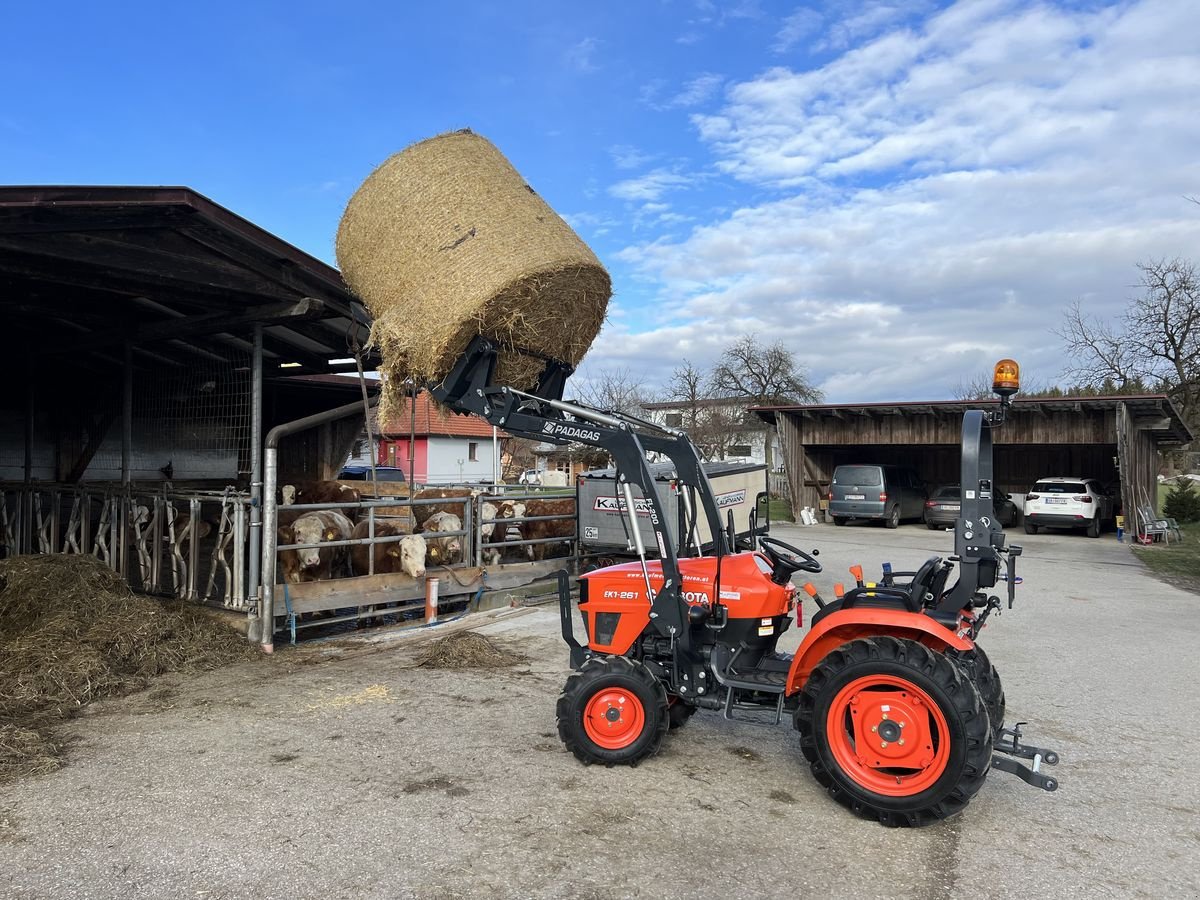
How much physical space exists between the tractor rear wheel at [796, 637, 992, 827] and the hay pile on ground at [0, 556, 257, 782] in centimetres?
408

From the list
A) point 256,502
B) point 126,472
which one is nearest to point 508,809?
point 256,502

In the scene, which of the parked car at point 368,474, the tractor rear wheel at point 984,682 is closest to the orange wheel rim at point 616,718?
the tractor rear wheel at point 984,682

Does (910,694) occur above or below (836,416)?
below

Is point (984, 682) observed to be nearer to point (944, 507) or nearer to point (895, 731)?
point (895, 731)

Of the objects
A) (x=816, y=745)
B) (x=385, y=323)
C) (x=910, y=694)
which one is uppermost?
(x=385, y=323)

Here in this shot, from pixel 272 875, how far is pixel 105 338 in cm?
757

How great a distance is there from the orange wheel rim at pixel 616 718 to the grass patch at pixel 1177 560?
11.0 meters

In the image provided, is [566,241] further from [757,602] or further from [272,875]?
[272,875]

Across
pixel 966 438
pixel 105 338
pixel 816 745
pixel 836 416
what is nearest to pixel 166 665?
pixel 105 338

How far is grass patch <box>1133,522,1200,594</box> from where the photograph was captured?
43.0 ft

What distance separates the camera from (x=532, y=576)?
10.3 meters

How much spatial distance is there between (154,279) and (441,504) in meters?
4.38

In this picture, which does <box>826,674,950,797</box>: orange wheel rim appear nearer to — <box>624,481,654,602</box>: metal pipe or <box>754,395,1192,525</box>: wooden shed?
<box>624,481,654,602</box>: metal pipe

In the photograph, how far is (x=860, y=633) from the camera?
13.8 feet
